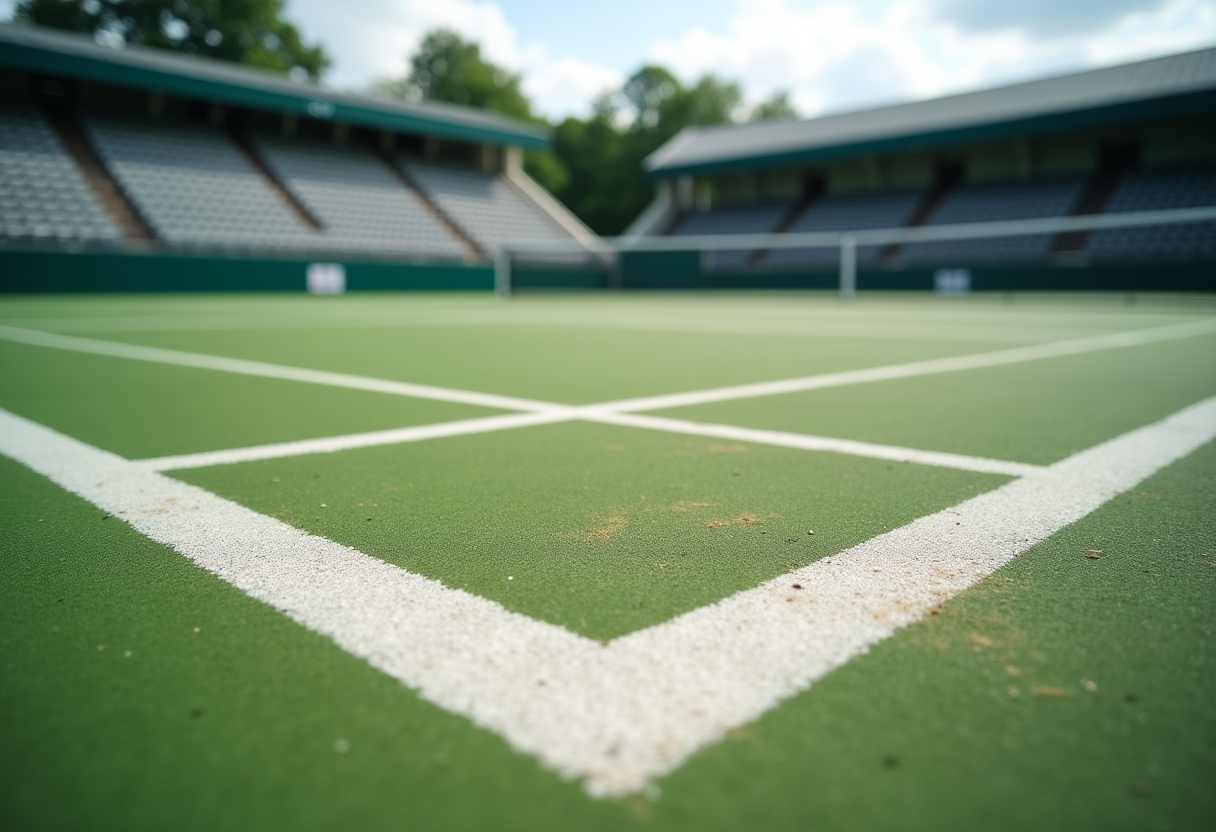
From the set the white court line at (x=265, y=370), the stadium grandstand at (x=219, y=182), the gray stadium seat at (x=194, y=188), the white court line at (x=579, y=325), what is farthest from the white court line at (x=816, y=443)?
the gray stadium seat at (x=194, y=188)

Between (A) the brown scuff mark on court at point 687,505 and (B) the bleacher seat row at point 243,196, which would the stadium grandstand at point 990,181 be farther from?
(A) the brown scuff mark on court at point 687,505

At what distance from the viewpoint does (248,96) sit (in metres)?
22.8

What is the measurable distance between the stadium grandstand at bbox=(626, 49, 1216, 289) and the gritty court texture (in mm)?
19462

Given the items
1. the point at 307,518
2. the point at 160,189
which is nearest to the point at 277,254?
the point at 160,189

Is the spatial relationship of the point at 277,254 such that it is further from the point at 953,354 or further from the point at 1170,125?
the point at 1170,125

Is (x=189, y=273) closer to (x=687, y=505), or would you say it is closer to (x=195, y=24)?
(x=687, y=505)

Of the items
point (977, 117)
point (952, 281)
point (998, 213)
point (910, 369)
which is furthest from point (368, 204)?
point (910, 369)

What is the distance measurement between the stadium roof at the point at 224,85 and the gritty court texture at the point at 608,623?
21.1 m

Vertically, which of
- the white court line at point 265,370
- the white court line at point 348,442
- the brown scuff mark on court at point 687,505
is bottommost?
the brown scuff mark on court at point 687,505

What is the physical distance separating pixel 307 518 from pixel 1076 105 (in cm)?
2607

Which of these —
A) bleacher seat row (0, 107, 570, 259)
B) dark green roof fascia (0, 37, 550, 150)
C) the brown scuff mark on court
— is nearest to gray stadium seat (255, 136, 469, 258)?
bleacher seat row (0, 107, 570, 259)

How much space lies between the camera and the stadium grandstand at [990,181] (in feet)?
65.5

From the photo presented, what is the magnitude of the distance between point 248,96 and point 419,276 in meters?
7.44

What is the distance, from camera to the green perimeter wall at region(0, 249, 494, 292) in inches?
626
